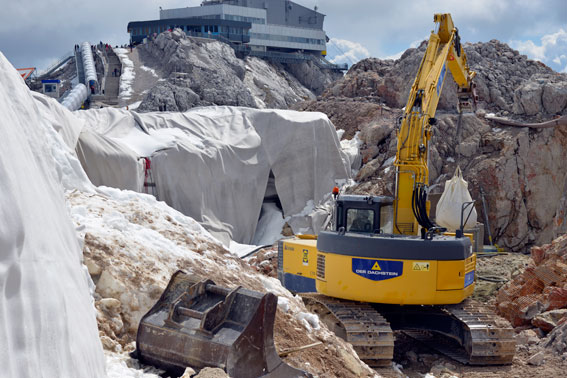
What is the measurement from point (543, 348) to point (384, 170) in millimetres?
12593

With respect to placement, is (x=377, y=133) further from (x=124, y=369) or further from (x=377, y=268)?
(x=124, y=369)

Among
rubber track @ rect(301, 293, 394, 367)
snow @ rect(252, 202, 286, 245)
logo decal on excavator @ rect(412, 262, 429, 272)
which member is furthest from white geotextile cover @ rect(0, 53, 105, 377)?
snow @ rect(252, 202, 286, 245)

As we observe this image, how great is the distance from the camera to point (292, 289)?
1098 centimetres

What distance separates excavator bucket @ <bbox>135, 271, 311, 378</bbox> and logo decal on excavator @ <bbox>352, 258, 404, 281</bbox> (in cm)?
430

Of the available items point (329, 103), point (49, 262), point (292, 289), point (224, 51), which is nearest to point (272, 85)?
point (224, 51)

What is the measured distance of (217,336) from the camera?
4.45 m

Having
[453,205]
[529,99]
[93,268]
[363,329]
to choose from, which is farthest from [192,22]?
[93,268]

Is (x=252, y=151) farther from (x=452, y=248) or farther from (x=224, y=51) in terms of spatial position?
(x=224, y=51)

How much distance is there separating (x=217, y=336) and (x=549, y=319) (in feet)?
22.8

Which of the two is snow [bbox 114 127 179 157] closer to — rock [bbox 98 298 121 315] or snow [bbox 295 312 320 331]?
snow [bbox 295 312 320 331]

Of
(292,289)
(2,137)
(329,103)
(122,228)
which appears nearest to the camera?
(2,137)

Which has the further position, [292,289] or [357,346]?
[292,289]

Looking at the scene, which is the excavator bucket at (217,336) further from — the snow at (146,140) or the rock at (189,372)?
the snow at (146,140)

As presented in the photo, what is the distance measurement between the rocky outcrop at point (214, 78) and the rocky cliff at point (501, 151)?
24.4ft
